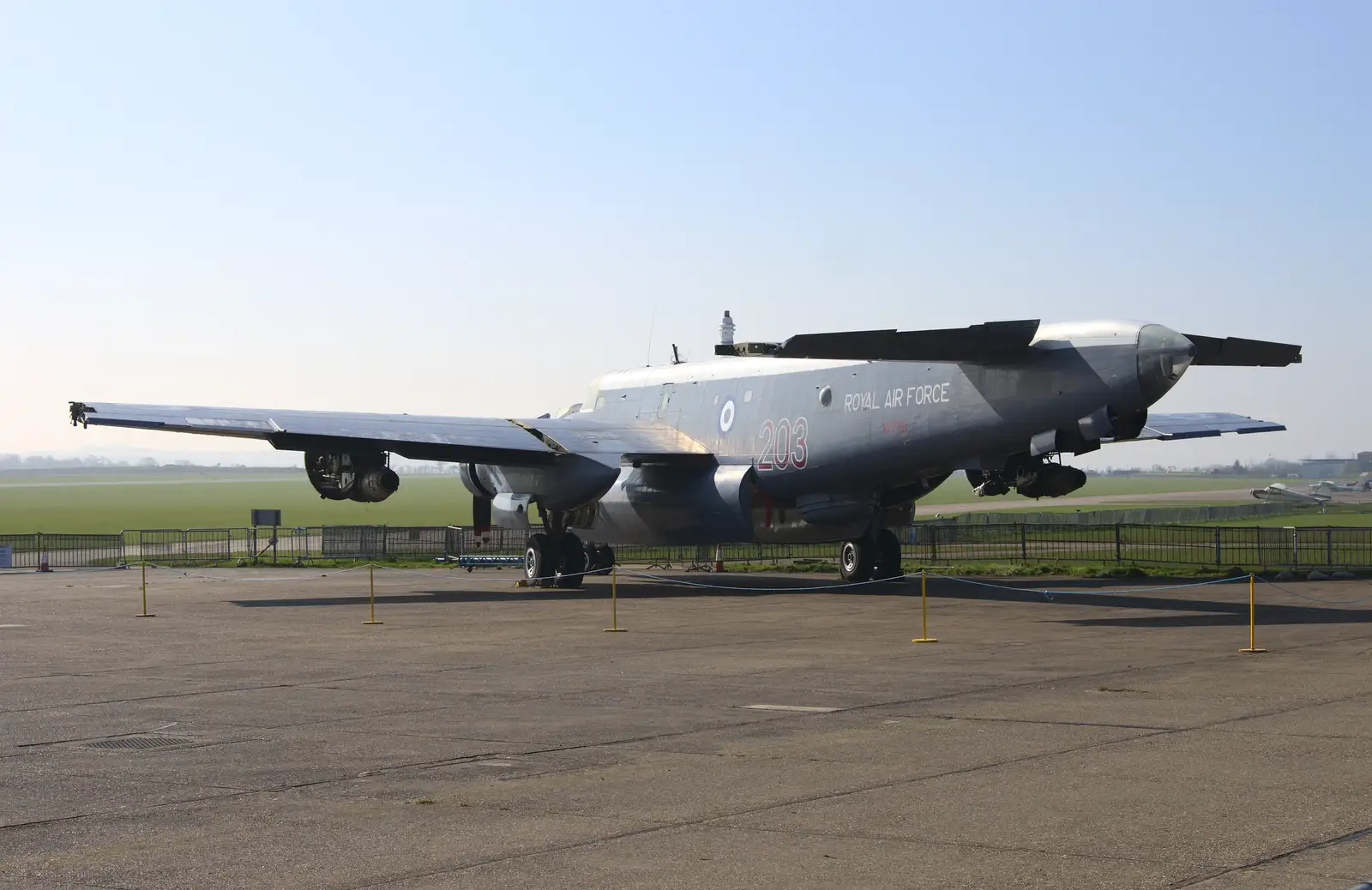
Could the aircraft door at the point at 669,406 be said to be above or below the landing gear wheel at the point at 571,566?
above

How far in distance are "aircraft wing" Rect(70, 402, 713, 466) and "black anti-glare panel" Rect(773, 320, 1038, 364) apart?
9.18 metres

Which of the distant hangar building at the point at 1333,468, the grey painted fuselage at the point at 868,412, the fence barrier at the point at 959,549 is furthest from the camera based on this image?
the distant hangar building at the point at 1333,468

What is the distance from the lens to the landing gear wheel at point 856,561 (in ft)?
108

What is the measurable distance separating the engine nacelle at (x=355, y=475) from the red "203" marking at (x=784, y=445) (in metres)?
7.68

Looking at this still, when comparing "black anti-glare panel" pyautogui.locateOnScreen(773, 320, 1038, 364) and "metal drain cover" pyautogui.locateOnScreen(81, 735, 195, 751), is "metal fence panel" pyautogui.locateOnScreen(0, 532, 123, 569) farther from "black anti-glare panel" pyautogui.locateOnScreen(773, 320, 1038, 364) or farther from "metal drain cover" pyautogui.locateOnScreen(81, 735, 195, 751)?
"metal drain cover" pyautogui.locateOnScreen(81, 735, 195, 751)

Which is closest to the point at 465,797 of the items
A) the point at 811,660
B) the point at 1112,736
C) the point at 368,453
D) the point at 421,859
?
the point at 421,859

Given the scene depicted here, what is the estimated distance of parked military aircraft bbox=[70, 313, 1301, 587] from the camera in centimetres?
2445

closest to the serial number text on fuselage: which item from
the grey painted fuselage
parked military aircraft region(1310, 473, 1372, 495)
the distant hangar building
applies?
the grey painted fuselage

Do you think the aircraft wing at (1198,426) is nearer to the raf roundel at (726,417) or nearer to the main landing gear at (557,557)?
the raf roundel at (726,417)

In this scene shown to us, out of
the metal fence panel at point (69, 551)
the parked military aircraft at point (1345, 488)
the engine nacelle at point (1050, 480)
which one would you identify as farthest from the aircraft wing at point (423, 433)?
the parked military aircraft at point (1345, 488)

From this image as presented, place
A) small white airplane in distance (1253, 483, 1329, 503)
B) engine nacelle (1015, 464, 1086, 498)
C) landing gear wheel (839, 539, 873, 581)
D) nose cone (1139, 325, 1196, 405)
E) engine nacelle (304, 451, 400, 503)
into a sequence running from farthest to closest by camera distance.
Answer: small white airplane in distance (1253, 483, 1329, 503) < landing gear wheel (839, 539, 873, 581) < engine nacelle (304, 451, 400, 503) < engine nacelle (1015, 464, 1086, 498) < nose cone (1139, 325, 1196, 405)

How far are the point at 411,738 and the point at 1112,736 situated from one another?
230 inches

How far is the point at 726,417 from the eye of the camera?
110 feet

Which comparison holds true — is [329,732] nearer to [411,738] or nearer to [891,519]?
[411,738]
